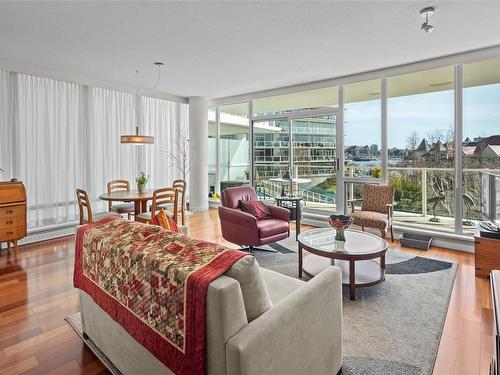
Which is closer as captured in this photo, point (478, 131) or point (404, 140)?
point (478, 131)

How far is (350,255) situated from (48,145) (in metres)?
4.85

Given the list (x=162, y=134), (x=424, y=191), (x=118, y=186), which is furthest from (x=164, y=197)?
(x=424, y=191)

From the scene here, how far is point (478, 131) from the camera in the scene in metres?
4.27

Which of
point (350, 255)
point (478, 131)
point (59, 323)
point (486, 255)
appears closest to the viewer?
point (59, 323)

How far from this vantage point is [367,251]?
9.32 ft

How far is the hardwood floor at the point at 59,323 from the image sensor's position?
6.43 ft

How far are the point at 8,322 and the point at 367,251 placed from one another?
3097 millimetres

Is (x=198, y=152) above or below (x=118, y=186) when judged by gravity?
above

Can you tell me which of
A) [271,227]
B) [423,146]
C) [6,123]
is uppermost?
[6,123]

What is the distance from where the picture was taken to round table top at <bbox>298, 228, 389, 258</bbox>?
9.20 feet

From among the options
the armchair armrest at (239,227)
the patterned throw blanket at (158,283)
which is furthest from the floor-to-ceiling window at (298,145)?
the patterned throw blanket at (158,283)

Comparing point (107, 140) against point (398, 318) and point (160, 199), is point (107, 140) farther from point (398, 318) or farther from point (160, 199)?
point (398, 318)

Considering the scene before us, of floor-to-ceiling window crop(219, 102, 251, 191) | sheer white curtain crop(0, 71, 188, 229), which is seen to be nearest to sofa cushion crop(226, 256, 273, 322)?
sheer white curtain crop(0, 71, 188, 229)

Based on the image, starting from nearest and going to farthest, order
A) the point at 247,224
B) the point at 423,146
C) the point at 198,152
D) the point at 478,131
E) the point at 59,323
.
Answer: the point at 59,323, the point at 247,224, the point at 478,131, the point at 423,146, the point at 198,152
